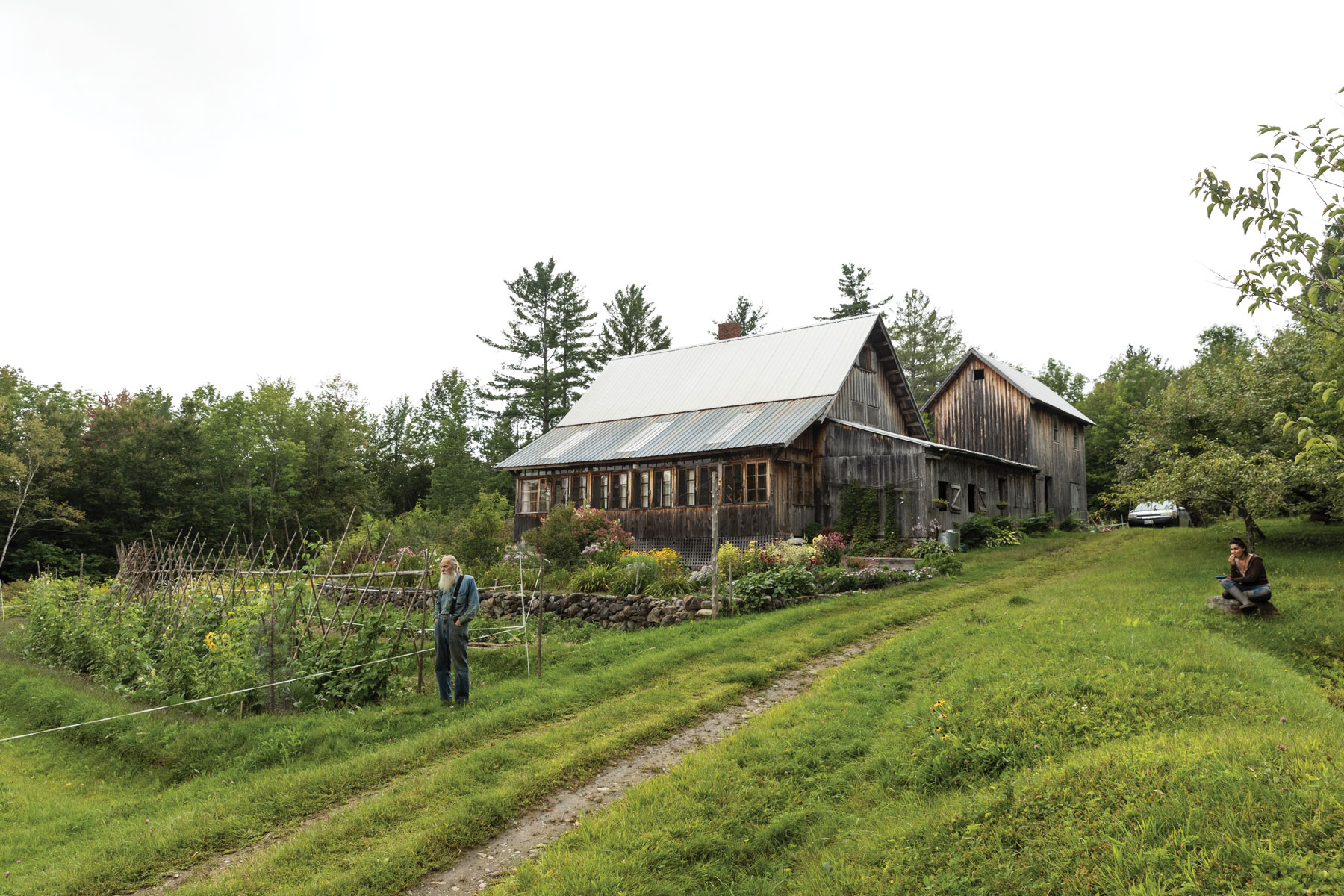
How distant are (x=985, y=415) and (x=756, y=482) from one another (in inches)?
529

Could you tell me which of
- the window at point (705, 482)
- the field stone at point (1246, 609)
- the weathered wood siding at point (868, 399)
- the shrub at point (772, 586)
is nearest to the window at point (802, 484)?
the weathered wood siding at point (868, 399)

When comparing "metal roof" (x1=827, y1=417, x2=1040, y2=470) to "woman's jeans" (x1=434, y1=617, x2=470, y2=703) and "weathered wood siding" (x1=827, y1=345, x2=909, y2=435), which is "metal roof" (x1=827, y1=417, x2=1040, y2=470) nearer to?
"weathered wood siding" (x1=827, y1=345, x2=909, y2=435)

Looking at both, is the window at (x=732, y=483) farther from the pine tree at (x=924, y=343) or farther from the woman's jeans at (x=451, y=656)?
the pine tree at (x=924, y=343)

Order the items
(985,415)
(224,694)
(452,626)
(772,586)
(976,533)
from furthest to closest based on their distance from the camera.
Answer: (985,415)
(976,533)
(772,586)
(452,626)
(224,694)

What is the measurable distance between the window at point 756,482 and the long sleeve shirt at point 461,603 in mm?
15142

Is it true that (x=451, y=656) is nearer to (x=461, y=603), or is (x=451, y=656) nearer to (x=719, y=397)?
(x=461, y=603)

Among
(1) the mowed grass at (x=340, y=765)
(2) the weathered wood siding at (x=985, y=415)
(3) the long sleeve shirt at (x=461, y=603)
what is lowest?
(1) the mowed grass at (x=340, y=765)

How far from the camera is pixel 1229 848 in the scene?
4164 mm

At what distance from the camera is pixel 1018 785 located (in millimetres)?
5496

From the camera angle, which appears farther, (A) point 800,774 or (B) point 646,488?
(B) point 646,488

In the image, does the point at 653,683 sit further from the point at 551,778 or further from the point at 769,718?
the point at 551,778

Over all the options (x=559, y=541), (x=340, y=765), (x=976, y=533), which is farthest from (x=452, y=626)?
(x=976, y=533)

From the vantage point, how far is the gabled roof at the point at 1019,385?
3214cm

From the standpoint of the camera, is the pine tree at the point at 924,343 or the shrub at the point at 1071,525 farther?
the pine tree at the point at 924,343
